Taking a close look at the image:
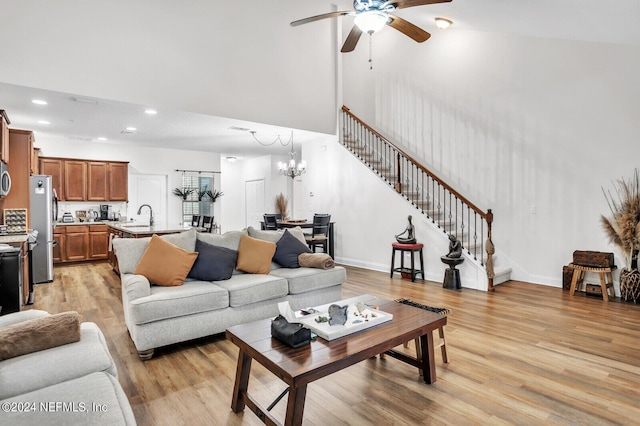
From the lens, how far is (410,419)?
6.93 ft

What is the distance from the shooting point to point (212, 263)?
367 centimetres

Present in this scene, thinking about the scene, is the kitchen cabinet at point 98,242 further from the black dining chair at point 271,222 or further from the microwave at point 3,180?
the black dining chair at point 271,222

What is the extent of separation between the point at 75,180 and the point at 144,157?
1652 millimetres

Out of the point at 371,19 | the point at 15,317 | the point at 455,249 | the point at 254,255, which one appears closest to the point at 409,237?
the point at 455,249

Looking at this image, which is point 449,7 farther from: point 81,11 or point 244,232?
point 81,11

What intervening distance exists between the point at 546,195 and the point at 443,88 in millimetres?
2719

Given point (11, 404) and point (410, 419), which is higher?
point (11, 404)

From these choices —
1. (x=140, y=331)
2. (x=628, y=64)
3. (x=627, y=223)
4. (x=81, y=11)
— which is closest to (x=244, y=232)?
(x=140, y=331)

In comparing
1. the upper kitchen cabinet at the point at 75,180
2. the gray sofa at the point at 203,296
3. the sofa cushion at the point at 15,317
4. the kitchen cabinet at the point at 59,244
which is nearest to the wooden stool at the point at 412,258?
the gray sofa at the point at 203,296

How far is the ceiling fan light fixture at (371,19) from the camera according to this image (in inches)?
131

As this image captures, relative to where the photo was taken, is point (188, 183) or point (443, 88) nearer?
point (443, 88)

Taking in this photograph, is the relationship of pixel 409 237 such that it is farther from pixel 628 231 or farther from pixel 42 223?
pixel 42 223

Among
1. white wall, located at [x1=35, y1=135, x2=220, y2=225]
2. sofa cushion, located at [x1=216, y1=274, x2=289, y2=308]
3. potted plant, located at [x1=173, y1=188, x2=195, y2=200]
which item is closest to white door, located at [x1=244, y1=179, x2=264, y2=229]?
white wall, located at [x1=35, y1=135, x2=220, y2=225]

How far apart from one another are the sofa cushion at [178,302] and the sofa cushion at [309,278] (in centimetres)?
76
